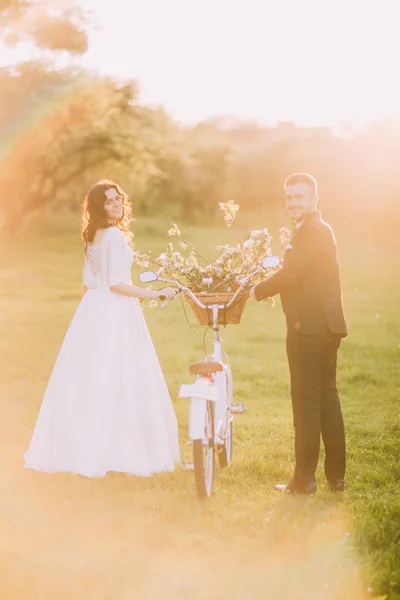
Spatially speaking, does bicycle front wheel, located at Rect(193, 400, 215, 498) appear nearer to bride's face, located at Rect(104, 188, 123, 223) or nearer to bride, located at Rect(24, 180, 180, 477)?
bride, located at Rect(24, 180, 180, 477)

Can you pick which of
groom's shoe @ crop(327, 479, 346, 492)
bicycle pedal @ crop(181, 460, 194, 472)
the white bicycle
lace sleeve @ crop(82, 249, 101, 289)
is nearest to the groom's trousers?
groom's shoe @ crop(327, 479, 346, 492)

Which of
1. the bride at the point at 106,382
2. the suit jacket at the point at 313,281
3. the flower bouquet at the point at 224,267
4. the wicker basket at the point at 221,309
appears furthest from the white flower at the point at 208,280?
the bride at the point at 106,382

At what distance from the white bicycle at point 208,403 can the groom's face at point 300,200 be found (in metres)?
0.54

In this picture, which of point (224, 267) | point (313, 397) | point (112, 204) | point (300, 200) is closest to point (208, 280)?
point (224, 267)

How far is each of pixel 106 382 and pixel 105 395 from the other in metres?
0.12

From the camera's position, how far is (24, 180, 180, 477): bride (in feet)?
23.9

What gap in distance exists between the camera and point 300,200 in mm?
6598

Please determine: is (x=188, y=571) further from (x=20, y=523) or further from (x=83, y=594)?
(x=20, y=523)

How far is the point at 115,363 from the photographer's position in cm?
742

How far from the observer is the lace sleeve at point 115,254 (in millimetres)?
7211

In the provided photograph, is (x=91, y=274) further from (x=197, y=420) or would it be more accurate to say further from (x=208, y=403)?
(x=197, y=420)

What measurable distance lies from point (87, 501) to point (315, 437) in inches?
77.4

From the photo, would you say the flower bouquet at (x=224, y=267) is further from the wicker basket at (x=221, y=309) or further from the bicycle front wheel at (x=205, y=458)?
the bicycle front wheel at (x=205, y=458)

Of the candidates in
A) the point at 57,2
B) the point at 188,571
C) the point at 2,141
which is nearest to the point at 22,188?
the point at 2,141
